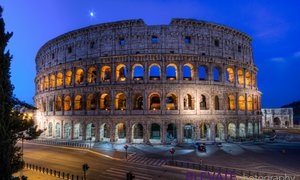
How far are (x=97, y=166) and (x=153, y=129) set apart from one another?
59.7 feet

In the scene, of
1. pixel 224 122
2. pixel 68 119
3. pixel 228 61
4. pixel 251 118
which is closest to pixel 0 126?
pixel 68 119

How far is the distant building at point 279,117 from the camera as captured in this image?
67062 mm

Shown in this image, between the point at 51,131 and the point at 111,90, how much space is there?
1764 centimetres

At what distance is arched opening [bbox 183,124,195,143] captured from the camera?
31.9m

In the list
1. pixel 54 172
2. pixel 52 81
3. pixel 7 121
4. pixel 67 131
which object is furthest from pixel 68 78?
pixel 7 121

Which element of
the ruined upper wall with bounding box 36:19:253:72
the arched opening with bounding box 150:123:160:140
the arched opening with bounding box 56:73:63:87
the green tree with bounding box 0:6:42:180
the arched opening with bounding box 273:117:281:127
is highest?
the ruined upper wall with bounding box 36:19:253:72

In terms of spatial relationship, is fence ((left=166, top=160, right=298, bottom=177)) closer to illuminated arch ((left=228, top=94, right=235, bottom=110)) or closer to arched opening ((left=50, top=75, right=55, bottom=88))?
illuminated arch ((left=228, top=94, right=235, bottom=110))

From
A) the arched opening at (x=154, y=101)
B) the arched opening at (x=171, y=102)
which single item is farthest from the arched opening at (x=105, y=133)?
the arched opening at (x=171, y=102)

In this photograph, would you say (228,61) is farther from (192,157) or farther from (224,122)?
(192,157)

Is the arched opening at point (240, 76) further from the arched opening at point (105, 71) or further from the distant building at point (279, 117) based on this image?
the distant building at point (279, 117)

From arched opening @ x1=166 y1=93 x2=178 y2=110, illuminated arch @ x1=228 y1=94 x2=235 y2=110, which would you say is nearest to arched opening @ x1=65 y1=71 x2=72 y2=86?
arched opening @ x1=166 y1=93 x2=178 y2=110

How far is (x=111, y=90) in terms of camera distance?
3300 centimetres

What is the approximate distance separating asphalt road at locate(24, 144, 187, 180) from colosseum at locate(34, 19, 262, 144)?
9033 millimetres

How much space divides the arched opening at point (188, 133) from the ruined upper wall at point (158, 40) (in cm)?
1208
